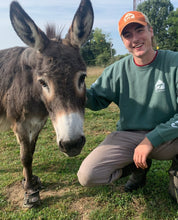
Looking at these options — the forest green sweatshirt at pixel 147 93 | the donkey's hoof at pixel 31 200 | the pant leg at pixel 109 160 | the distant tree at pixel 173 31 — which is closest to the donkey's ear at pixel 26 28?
the forest green sweatshirt at pixel 147 93

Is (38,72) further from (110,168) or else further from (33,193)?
(33,193)

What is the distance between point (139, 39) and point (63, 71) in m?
1.27

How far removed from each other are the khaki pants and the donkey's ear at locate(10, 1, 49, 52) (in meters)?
1.54

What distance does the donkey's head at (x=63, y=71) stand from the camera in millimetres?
1734

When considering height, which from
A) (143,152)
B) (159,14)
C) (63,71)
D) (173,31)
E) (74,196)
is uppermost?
(159,14)

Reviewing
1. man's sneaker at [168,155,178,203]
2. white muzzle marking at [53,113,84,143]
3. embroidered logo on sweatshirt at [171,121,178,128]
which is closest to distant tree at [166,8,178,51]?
man's sneaker at [168,155,178,203]

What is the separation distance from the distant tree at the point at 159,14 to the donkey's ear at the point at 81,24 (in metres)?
46.0

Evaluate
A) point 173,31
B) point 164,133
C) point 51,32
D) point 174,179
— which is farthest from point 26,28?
point 173,31

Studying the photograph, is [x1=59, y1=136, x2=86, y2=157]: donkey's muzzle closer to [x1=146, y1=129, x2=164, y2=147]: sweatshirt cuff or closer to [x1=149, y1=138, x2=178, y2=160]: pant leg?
[x1=146, y1=129, x2=164, y2=147]: sweatshirt cuff

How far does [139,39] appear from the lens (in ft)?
8.05

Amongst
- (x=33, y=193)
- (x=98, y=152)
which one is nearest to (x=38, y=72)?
(x=98, y=152)

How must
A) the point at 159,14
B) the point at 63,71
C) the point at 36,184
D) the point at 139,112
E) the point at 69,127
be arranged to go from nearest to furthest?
the point at 69,127 < the point at 63,71 < the point at 139,112 < the point at 36,184 < the point at 159,14

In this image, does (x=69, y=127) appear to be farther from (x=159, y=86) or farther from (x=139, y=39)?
(x=139, y=39)

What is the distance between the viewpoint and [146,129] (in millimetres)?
2586
